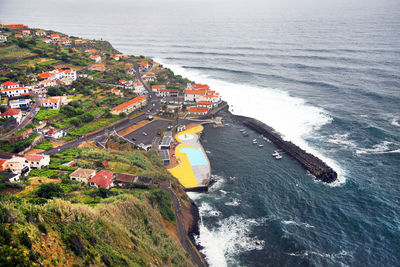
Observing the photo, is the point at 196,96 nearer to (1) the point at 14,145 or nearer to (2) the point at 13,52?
(1) the point at 14,145

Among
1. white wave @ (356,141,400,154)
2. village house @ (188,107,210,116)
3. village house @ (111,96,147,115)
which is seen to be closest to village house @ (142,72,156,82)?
village house @ (111,96,147,115)

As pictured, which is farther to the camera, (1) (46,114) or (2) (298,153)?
(1) (46,114)

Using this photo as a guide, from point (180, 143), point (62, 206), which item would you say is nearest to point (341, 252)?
point (62, 206)

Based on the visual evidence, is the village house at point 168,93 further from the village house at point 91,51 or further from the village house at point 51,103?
the village house at point 91,51

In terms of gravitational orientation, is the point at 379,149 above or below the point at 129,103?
below

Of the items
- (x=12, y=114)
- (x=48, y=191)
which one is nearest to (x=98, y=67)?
(x=12, y=114)

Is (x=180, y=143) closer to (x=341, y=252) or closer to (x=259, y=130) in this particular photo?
(x=259, y=130)

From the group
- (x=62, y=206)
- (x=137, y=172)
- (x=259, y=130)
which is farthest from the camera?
(x=259, y=130)
